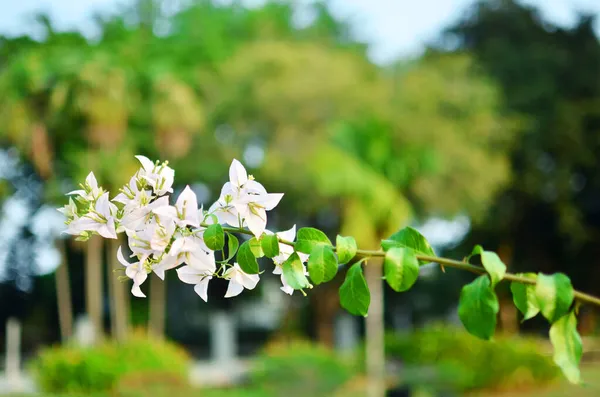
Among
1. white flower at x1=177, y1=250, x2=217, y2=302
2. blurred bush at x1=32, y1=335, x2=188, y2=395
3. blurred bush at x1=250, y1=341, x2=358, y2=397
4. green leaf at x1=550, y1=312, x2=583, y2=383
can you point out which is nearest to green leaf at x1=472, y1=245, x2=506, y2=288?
green leaf at x1=550, y1=312, x2=583, y2=383

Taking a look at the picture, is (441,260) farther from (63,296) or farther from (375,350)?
(63,296)

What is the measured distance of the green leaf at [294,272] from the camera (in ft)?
3.21

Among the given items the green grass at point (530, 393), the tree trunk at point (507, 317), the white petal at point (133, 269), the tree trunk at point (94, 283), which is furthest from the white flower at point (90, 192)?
the tree trunk at point (507, 317)

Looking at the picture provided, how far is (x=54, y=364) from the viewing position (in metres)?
11.2

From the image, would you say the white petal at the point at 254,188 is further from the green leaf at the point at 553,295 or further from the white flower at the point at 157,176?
the green leaf at the point at 553,295

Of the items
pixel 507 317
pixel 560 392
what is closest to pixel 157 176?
pixel 560 392

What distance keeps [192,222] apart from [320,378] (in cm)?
1097

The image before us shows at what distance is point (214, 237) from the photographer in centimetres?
98

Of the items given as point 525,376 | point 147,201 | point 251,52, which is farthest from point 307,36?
point 147,201

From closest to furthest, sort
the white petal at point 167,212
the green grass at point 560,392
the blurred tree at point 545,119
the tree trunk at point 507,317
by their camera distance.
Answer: the white petal at point 167,212
the green grass at point 560,392
the blurred tree at point 545,119
the tree trunk at point 507,317

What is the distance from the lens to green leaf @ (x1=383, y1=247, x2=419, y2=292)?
38.6 inches

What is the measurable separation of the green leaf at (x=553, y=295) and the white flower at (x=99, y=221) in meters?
0.58

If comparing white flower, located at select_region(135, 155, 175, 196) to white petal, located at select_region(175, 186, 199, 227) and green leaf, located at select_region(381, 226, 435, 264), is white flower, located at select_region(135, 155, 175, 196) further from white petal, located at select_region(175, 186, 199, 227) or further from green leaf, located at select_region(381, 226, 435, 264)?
green leaf, located at select_region(381, 226, 435, 264)

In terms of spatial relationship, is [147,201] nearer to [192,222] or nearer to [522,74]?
[192,222]
